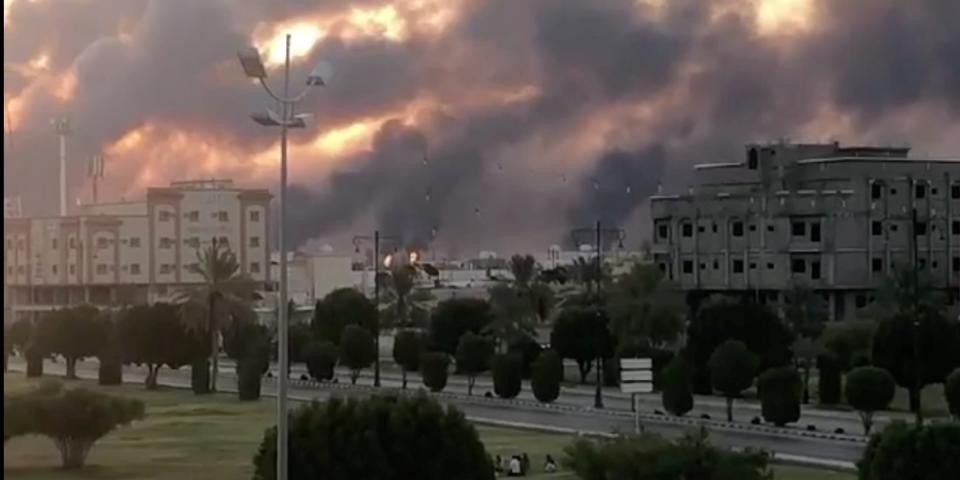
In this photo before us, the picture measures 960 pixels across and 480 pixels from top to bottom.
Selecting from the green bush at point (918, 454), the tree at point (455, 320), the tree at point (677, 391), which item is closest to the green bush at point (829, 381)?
the tree at point (677, 391)

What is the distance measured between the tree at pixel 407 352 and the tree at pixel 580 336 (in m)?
1.18

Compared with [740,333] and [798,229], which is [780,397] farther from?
[798,229]

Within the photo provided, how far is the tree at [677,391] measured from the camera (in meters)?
10.1

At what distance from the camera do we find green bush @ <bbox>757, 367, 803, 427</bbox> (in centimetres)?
930

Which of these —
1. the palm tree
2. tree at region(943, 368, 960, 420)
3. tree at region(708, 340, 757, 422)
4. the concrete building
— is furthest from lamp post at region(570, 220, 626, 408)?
the palm tree

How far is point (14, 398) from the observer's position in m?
5.87

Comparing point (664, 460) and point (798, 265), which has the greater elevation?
point (798, 265)

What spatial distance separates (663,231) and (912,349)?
5308mm

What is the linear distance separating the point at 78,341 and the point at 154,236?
726 millimetres

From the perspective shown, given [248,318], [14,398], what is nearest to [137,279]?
[248,318]

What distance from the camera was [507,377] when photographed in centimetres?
1123

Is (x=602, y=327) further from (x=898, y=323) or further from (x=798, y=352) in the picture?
(x=898, y=323)

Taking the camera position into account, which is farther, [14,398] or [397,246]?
[397,246]

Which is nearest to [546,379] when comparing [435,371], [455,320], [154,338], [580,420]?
[435,371]
